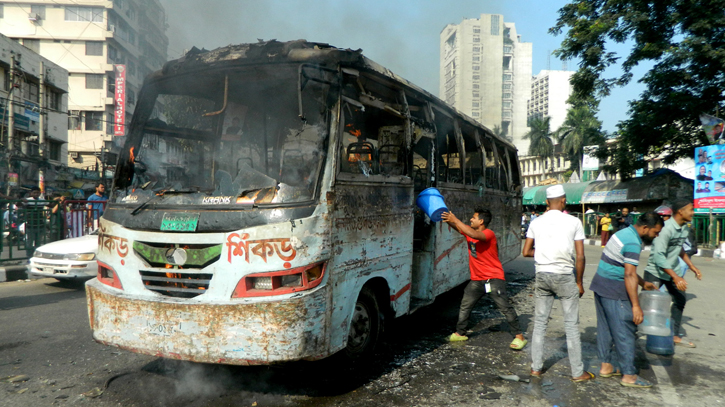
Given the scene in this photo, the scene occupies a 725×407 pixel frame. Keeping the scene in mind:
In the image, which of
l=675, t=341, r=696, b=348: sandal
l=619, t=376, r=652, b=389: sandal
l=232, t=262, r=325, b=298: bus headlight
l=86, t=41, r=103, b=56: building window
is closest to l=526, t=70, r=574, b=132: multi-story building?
l=86, t=41, r=103, b=56: building window

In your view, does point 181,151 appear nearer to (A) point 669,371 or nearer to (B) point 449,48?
(A) point 669,371

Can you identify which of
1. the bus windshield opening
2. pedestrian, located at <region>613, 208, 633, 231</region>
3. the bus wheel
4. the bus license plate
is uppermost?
the bus windshield opening

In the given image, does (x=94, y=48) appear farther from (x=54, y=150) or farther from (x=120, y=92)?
(x=54, y=150)

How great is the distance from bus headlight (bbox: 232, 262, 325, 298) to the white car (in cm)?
594

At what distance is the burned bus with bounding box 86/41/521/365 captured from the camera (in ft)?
10.7

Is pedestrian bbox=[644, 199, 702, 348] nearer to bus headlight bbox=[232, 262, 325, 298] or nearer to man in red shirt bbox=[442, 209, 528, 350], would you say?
man in red shirt bbox=[442, 209, 528, 350]

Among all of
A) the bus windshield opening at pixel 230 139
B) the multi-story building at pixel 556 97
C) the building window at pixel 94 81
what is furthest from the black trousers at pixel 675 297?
the multi-story building at pixel 556 97

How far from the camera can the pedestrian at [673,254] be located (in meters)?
5.00

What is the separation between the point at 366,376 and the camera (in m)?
4.11

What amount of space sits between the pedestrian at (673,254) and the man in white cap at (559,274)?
1.49 m

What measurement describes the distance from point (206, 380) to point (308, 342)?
1219 millimetres

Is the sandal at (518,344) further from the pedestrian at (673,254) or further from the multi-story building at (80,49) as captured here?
the multi-story building at (80,49)

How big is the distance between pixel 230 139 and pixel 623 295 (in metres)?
3.70

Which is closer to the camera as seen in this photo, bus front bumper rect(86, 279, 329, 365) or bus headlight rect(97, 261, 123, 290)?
bus front bumper rect(86, 279, 329, 365)
